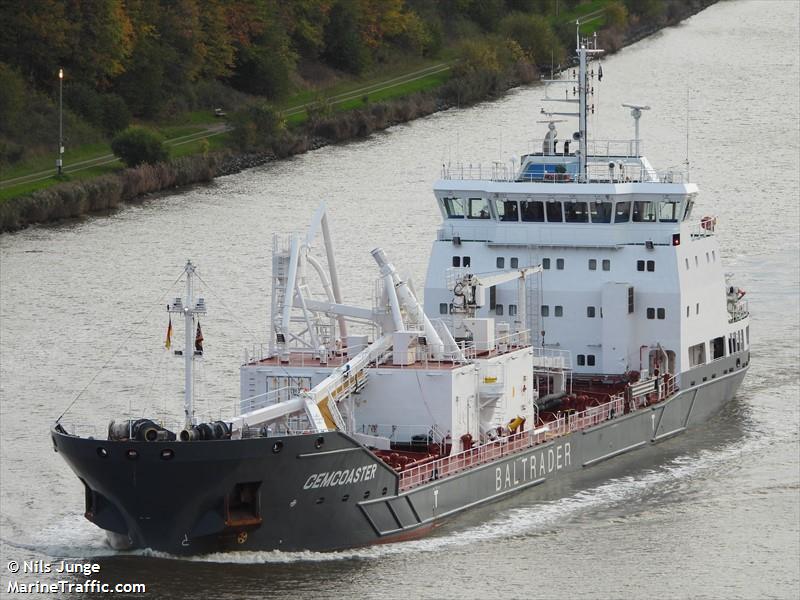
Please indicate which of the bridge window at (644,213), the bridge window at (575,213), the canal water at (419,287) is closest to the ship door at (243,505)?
the canal water at (419,287)

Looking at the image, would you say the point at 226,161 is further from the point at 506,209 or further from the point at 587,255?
the point at 587,255

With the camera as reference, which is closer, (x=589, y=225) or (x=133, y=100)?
(x=589, y=225)

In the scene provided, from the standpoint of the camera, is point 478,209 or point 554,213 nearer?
point 554,213

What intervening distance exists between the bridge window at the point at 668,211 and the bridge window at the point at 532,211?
2526 millimetres

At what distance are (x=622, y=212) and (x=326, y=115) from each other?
140 feet

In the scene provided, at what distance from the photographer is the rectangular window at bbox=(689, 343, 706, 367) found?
1998 inches

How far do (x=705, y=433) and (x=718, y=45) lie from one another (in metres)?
64.3

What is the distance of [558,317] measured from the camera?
160ft

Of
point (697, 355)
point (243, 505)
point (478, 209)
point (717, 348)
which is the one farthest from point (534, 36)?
point (243, 505)

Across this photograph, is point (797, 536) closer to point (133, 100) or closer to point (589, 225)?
point (589, 225)

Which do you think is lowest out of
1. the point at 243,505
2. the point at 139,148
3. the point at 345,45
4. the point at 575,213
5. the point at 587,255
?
the point at 243,505

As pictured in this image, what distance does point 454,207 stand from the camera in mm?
49781

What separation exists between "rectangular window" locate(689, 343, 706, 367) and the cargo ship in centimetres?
7

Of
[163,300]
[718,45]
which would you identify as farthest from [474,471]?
[718,45]
